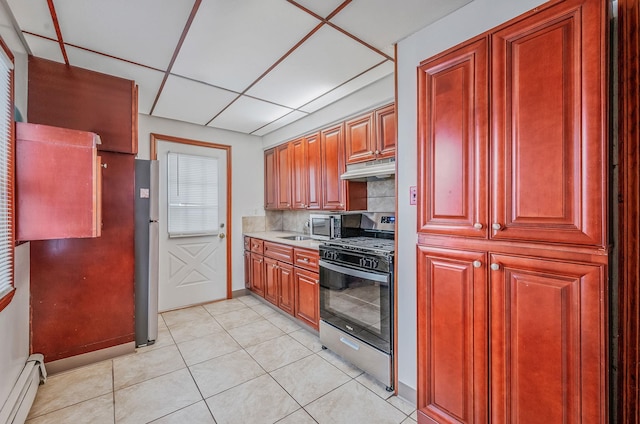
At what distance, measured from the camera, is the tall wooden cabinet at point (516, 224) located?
1.02m

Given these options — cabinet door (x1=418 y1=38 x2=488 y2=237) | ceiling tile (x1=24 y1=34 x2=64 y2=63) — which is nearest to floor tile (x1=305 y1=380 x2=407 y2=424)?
cabinet door (x1=418 y1=38 x2=488 y2=237)

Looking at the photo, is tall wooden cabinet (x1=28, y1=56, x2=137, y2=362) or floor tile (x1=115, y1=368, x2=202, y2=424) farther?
tall wooden cabinet (x1=28, y1=56, x2=137, y2=362)

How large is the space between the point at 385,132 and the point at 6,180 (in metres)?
2.54

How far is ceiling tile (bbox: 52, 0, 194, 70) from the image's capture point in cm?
155

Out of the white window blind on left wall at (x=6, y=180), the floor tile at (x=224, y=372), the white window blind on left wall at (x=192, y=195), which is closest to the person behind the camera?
the white window blind on left wall at (x=6, y=180)

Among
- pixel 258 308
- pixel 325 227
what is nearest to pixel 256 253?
pixel 258 308

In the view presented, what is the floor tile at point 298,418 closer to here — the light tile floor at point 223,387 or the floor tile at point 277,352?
the light tile floor at point 223,387

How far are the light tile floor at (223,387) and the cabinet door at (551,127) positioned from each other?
4.70ft

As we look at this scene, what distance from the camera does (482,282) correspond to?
1330mm

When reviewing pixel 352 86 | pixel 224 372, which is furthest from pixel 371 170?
pixel 224 372

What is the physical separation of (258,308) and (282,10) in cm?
322

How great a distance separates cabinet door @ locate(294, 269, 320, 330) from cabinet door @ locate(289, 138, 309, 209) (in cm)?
94

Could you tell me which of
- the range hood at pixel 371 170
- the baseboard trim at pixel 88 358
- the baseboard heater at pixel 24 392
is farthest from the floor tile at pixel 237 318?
the range hood at pixel 371 170

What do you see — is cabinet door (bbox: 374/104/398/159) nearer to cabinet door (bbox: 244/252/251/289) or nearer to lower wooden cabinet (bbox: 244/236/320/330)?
lower wooden cabinet (bbox: 244/236/320/330)
